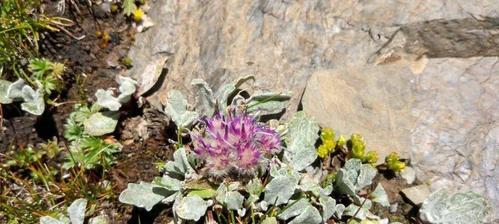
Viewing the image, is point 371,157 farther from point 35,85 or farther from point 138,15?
point 35,85

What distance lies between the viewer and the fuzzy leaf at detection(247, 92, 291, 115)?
4457mm

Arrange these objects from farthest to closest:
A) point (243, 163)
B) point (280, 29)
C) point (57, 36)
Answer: point (57, 36) → point (280, 29) → point (243, 163)

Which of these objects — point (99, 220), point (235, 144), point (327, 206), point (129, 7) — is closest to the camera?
point (235, 144)

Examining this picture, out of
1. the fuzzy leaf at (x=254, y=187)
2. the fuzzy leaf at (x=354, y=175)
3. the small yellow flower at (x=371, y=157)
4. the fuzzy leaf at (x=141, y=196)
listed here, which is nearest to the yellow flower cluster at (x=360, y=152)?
the small yellow flower at (x=371, y=157)

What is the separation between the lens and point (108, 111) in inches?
195

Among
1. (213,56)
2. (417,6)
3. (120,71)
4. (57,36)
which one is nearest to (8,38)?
(57,36)

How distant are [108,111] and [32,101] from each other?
24.5 inches

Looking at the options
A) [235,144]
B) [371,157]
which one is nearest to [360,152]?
[371,157]

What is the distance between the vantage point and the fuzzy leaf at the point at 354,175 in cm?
416

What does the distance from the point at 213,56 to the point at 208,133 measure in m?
0.92

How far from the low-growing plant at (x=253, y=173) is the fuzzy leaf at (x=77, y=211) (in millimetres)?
353

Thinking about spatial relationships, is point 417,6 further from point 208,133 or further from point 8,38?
point 8,38

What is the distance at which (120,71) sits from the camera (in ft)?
17.2

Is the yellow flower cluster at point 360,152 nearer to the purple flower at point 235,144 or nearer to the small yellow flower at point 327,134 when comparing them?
the small yellow flower at point 327,134
